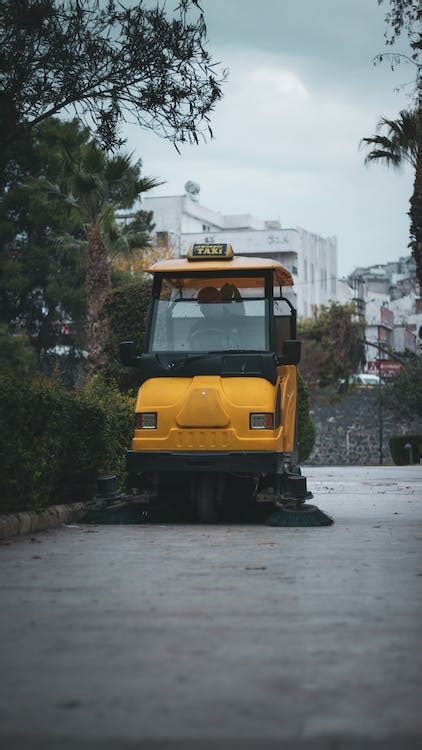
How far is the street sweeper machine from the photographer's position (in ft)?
47.9

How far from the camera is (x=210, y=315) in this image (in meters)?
15.7

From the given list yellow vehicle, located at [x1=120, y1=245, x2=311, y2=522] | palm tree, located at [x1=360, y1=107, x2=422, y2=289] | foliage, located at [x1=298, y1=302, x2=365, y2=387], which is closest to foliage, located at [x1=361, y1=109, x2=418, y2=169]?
palm tree, located at [x1=360, y1=107, x2=422, y2=289]

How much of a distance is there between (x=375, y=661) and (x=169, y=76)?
10.3m

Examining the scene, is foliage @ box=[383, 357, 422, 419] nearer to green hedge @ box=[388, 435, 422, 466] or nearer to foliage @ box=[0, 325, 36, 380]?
green hedge @ box=[388, 435, 422, 466]

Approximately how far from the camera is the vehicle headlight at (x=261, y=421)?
575 inches

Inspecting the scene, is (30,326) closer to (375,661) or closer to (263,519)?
(263,519)

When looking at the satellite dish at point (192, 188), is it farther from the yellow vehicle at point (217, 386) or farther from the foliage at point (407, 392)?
the yellow vehicle at point (217, 386)

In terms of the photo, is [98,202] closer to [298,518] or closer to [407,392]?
[298,518]

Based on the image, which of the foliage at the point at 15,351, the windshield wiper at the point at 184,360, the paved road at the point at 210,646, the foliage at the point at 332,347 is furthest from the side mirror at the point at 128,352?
the foliage at the point at 332,347

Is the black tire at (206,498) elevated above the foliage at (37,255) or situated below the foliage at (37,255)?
below

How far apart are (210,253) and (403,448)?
49.3 m

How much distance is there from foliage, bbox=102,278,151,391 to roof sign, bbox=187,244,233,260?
48.3ft

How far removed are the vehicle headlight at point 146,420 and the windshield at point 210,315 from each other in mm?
1022

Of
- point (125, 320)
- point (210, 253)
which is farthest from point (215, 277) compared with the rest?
point (125, 320)
